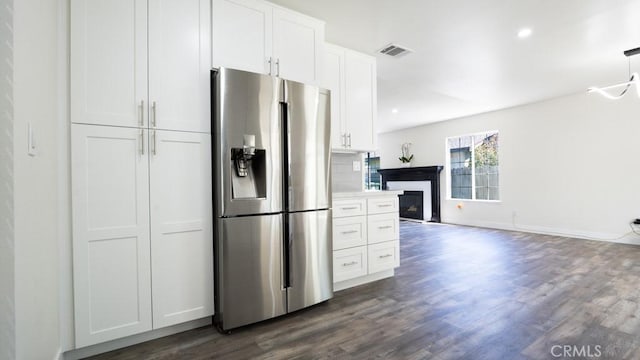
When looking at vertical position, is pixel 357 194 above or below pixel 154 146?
below

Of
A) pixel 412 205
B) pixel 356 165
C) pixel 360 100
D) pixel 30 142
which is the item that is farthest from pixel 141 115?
pixel 412 205

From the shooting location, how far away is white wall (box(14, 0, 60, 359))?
1029mm

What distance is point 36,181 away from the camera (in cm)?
123

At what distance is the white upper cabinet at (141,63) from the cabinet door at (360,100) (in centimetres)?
154

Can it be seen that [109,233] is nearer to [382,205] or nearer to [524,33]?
[382,205]

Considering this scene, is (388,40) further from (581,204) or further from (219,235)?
(581,204)

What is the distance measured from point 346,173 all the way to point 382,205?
0.61 meters

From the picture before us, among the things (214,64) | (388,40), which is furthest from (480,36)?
(214,64)

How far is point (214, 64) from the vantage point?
203 centimetres

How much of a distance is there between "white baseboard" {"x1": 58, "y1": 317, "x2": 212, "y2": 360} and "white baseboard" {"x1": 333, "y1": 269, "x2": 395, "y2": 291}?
1179mm

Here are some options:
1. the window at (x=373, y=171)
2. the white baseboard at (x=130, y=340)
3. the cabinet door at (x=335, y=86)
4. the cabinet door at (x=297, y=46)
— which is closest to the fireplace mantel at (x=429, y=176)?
the window at (x=373, y=171)

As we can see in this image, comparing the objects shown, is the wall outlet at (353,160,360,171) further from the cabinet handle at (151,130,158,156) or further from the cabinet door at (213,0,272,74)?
the cabinet handle at (151,130,158,156)

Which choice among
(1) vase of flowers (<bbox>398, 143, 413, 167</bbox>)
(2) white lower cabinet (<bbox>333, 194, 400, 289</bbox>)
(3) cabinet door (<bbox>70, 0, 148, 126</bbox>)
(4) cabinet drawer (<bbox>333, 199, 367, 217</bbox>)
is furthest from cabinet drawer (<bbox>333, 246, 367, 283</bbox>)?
(1) vase of flowers (<bbox>398, 143, 413, 167</bbox>)

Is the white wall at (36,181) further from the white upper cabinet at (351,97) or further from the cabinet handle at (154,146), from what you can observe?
the white upper cabinet at (351,97)
